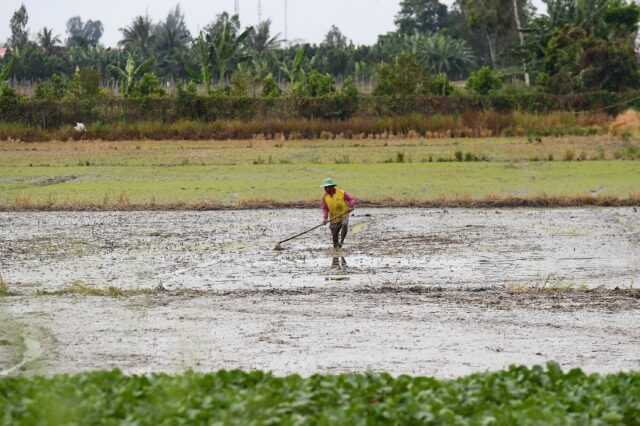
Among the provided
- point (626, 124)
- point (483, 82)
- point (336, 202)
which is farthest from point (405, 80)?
point (336, 202)

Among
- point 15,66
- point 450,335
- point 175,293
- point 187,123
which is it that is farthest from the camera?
point 15,66

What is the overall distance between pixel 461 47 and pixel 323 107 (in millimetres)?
41866

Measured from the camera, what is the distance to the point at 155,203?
3002 centimetres

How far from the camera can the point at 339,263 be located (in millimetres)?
19750

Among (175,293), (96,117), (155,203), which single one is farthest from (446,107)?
(175,293)

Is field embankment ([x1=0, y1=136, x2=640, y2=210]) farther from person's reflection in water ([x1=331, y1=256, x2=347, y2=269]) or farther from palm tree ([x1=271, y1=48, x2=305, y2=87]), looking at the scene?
palm tree ([x1=271, y1=48, x2=305, y2=87])

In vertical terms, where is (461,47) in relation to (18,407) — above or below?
above

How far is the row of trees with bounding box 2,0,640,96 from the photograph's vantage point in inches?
2345

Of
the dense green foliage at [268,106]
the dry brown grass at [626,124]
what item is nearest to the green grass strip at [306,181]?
the dry brown grass at [626,124]

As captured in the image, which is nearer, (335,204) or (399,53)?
(335,204)

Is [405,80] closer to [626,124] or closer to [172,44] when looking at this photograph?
[626,124]

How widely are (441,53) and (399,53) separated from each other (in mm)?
5615

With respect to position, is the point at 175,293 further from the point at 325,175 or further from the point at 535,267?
the point at 325,175

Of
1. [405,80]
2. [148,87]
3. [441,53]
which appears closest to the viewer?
[405,80]
